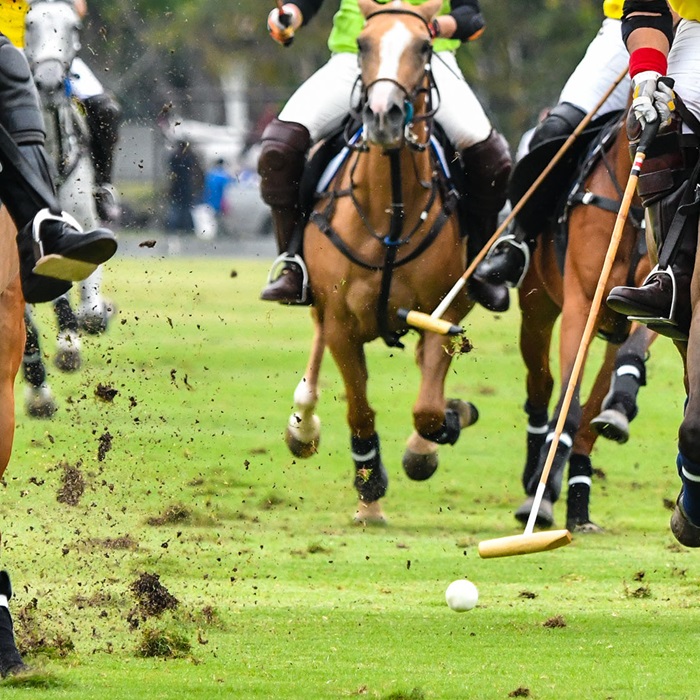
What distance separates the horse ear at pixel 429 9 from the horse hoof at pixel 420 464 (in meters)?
2.44

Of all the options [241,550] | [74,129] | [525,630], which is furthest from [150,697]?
[74,129]

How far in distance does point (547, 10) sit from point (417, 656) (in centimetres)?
3675

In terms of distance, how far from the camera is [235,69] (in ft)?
165

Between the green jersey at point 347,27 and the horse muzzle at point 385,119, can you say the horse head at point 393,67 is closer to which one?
the horse muzzle at point 385,119

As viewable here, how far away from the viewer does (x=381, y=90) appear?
934 cm

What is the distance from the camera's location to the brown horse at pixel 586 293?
30.6 ft

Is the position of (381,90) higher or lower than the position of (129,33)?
higher

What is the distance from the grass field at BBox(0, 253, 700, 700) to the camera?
6609 millimetres

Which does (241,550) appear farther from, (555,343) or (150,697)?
(555,343)

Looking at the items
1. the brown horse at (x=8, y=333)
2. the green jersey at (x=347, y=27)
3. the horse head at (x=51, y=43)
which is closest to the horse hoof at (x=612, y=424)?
the green jersey at (x=347, y=27)

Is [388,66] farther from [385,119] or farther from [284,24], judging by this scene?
[284,24]

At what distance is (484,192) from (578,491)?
1788 millimetres

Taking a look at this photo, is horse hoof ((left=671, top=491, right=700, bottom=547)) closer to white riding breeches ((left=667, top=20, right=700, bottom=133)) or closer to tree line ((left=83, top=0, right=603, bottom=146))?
white riding breeches ((left=667, top=20, right=700, bottom=133))

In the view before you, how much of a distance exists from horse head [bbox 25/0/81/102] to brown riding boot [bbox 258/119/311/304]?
2.75 meters
